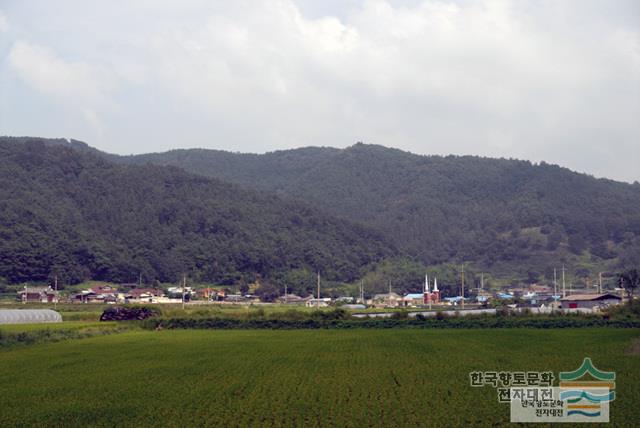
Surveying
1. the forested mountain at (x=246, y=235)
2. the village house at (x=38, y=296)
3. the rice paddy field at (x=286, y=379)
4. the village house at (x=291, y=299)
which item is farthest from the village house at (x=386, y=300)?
the rice paddy field at (x=286, y=379)

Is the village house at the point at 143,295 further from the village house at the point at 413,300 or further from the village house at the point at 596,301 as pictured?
the village house at the point at 596,301

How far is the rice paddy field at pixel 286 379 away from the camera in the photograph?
2047cm

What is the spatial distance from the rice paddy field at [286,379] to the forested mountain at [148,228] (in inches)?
3544

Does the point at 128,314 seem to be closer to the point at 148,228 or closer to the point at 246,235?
the point at 148,228

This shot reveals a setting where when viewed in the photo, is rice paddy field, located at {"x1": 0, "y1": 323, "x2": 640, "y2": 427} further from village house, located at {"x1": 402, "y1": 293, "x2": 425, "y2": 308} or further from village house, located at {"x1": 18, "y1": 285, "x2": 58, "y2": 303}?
village house, located at {"x1": 402, "y1": 293, "x2": 425, "y2": 308}

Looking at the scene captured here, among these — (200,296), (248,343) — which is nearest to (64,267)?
(200,296)

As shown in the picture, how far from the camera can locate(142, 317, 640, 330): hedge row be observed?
58078mm

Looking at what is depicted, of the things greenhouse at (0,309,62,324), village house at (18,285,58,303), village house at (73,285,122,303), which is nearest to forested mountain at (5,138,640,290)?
village house at (73,285,122,303)

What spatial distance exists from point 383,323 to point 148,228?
103 metres

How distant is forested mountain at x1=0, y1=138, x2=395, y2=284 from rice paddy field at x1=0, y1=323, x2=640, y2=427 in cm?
9001

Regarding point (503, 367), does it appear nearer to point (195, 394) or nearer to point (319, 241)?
point (195, 394)

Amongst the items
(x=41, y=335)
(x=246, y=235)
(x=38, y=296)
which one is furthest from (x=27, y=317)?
(x=246, y=235)

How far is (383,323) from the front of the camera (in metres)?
60.3

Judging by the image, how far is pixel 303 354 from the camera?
36.7 meters
